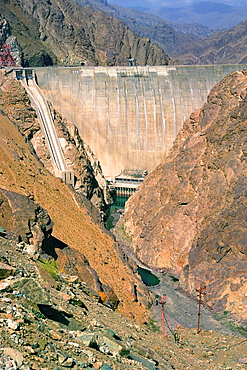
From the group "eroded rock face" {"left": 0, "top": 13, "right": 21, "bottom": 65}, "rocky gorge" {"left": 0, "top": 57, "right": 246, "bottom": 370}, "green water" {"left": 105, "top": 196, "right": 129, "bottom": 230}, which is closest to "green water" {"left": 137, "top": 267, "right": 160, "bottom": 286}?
"rocky gorge" {"left": 0, "top": 57, "right": 246, "bottom": 370}

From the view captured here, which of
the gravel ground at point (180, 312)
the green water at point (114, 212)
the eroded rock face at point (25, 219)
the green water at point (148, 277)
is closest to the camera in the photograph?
the eroded rock face at point (25, 219)

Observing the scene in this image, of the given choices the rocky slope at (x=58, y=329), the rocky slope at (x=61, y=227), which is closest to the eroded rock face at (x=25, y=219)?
the rocky slope at (x=61, y=227)

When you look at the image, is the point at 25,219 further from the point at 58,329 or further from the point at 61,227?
the point at 58,329

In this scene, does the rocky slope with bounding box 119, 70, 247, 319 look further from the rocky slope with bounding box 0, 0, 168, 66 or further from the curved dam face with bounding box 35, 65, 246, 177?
the rocky slope with bounding box 0, 0, 168, 66

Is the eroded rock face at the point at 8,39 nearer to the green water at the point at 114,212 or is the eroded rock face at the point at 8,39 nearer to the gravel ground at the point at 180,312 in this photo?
the green water at the point at 114,212

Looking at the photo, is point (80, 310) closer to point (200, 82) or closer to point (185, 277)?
point (185, 277)
